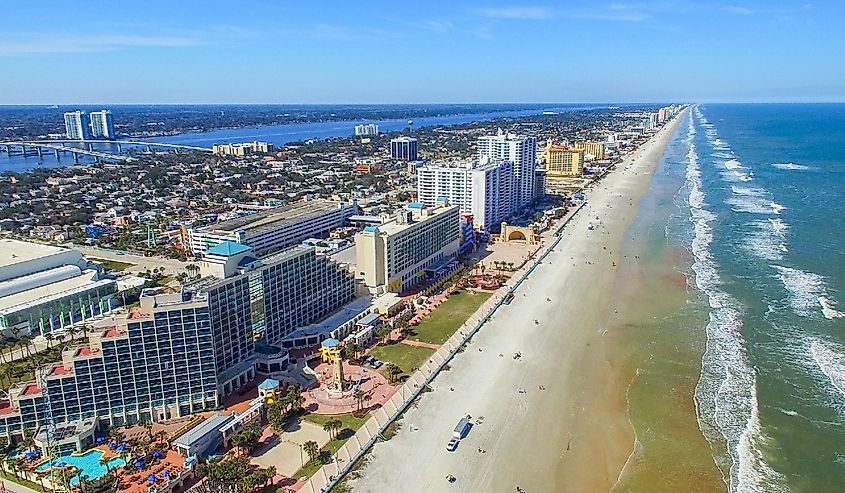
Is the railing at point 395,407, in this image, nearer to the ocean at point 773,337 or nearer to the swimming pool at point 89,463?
the swimming pool at point 89,463

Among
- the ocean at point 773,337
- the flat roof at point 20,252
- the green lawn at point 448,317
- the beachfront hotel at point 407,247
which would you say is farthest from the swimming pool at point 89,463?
the ocean at point 773,337

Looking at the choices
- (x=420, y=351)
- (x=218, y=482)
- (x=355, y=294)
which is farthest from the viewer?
(x=355, y=294)

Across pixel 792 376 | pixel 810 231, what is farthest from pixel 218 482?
pixel 810 231

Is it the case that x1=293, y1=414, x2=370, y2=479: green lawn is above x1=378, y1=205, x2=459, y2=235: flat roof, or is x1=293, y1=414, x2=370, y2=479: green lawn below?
below

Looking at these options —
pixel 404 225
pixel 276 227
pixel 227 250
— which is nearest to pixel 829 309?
pixel 404 225

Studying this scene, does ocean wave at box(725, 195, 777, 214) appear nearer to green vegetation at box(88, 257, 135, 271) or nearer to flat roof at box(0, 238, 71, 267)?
green vegetation at box(88, 257, 135, 271)

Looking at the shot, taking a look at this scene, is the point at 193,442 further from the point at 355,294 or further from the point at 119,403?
the point at 355,294

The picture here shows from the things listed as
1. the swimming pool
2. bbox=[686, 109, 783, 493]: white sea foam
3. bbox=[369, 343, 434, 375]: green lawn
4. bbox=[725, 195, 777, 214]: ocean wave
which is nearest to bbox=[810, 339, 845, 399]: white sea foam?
bbox=[686, 109, 783, 493]: white sea foam
